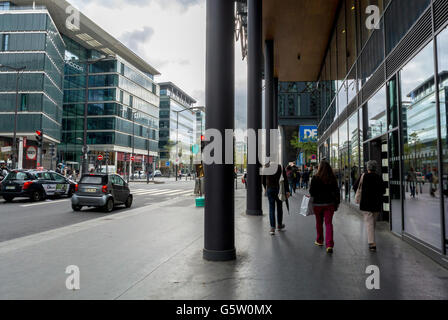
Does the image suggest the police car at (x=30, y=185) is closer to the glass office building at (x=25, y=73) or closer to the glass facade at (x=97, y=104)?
the glass office building at (x=25, y=73)

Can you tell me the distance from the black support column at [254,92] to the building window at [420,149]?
5093mm

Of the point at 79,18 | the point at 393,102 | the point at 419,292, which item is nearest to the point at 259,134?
the point at 393,102

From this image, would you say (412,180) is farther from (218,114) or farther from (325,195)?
(218,114)

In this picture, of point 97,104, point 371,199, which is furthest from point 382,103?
point 97,104

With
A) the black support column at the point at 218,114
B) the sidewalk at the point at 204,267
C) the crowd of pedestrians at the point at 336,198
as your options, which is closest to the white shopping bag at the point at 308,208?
the crowd of pedestrians at the point at 336,198

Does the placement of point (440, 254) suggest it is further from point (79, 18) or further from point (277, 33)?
point (79, 18)

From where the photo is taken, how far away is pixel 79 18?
5384cm

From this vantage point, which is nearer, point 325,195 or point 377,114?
point 325,195

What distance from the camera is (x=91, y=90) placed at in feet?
212

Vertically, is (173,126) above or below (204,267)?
above

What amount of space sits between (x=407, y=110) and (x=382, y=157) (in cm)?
276

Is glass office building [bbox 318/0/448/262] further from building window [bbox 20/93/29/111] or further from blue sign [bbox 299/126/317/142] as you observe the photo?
building window [bbox 20/93/29/111]

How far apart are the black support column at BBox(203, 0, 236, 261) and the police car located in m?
13.9

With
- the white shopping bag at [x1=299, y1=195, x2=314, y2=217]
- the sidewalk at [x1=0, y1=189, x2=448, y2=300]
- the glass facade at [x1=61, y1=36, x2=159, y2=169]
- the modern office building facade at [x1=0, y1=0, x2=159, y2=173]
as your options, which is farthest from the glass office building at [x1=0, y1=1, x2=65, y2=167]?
the white shopping bag at [x1=299, y1=195, x2=314, y2=217]
